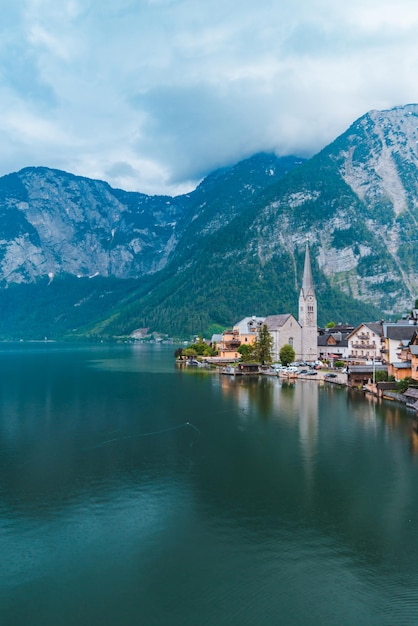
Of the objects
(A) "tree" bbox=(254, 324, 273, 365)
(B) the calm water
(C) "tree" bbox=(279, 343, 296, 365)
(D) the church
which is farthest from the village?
(B) the calm water

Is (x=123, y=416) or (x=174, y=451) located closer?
(x=174, y=451)

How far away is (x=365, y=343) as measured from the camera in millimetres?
103562

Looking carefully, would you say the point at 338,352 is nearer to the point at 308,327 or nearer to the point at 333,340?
the point at 333,340

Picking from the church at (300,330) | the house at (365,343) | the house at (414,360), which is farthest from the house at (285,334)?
the house at (414,360)

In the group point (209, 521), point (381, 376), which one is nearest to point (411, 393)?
point (381, 376)

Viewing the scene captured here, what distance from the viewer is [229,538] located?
940 inches

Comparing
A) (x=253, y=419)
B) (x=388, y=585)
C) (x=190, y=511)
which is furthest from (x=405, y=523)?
(x=253, y=419)

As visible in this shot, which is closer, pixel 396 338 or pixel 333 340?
pixel 396 338

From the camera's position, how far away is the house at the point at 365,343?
99.8 metres

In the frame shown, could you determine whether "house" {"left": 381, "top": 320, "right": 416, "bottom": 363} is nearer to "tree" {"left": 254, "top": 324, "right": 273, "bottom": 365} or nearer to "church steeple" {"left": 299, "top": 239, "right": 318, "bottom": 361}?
"tree" {"left": 254, "top": 324, "right": 273, "bottom": 365}

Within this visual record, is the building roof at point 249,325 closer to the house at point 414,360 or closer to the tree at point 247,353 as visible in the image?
the tree at point 247,353

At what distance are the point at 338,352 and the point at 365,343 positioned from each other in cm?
1337

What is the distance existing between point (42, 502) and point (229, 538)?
1118 centimetres

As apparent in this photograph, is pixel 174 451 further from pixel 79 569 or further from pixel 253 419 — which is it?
pixel 79 569
